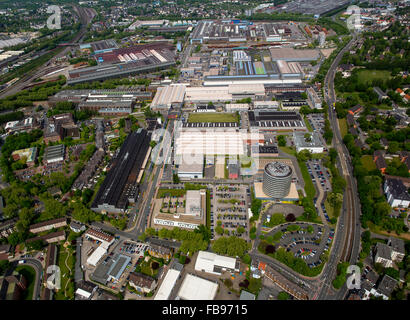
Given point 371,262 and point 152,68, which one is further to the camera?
point 152,68

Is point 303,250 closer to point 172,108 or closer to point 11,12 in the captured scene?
point 172,108

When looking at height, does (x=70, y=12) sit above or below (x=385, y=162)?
above

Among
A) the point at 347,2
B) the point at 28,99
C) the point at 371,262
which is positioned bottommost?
the point at 371,262

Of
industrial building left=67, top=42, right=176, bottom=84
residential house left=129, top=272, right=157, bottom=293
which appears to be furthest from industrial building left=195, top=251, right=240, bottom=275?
industrial building left=67, top=42, right=176, bottom=84

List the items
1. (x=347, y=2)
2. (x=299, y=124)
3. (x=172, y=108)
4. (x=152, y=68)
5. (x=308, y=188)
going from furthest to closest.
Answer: (x=347, y=2) → (x=152, y=68) → (x=172, y=108) → (x=299, y=124) → (x=308, y=188)

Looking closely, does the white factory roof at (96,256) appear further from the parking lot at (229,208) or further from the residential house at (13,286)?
the parking lot at (229,208)

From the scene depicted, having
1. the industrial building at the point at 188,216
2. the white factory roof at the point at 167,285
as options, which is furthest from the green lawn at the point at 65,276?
the industrial building at the point at 188,216

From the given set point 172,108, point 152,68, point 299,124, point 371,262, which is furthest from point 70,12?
point 371,262
